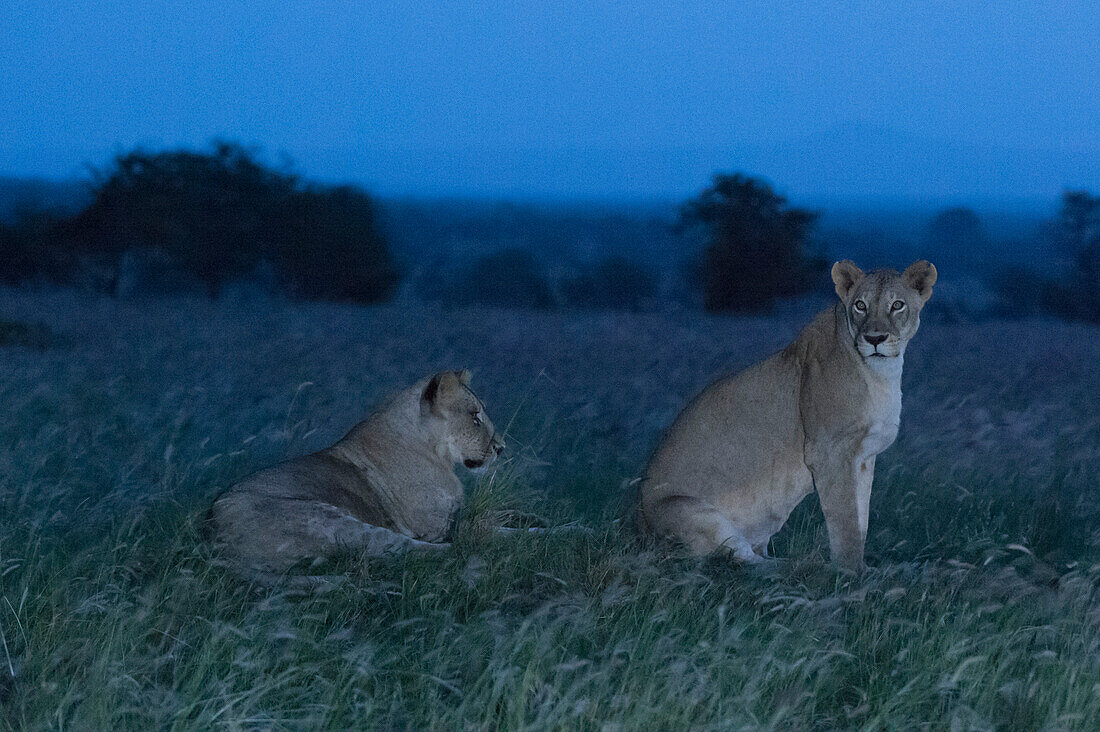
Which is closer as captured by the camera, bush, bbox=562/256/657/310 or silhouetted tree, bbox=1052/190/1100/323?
silhouetted tree, bbox=1052/190/1100/323

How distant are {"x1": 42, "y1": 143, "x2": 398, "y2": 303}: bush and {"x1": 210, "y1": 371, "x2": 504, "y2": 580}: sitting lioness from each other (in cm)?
2705

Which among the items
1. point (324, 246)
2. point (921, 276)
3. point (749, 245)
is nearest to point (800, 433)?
point (921, 276)

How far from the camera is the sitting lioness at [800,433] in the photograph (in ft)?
19.9

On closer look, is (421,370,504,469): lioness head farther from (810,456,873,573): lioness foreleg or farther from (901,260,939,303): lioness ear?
(901,260,939,303): lioness ear

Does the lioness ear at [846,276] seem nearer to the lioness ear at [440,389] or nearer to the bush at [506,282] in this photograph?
the lioness ear at [440,389]

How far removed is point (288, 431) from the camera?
877cm

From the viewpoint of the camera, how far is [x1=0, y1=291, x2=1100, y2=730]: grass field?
4.14 m

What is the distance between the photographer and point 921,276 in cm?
607

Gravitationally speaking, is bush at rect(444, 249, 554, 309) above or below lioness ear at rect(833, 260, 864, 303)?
below

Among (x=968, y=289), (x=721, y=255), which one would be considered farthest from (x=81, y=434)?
(x=968, y=289)

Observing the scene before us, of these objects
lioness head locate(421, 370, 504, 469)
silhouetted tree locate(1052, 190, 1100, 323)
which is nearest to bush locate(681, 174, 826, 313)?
silhouetted tree locate(1052, 190, 1100, 323)

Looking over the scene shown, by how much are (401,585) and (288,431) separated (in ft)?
11.9

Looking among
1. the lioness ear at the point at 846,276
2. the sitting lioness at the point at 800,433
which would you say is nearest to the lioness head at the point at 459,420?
the sitting lioness at the point at 800,433

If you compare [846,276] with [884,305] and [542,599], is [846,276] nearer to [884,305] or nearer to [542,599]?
[884,305]
